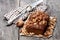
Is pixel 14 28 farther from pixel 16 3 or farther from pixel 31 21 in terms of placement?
pixel 16 3

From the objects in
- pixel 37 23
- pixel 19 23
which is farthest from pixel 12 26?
pixel 37 23

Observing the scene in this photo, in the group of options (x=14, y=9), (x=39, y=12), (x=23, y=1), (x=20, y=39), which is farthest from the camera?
(x=23, y=1)

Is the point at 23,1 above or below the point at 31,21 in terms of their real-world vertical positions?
above

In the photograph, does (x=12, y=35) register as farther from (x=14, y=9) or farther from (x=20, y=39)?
(x=14, y=9)

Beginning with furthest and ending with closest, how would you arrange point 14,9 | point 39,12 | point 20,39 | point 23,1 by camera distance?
point 23,1 < point 14,9 < point 39,12 < point 20,39

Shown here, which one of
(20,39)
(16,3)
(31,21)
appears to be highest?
(16,3)

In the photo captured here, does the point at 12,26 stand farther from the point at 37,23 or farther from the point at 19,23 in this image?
the point at 37,23

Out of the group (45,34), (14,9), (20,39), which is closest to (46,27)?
(45,34)

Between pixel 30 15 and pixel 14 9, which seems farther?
pixel 14 9

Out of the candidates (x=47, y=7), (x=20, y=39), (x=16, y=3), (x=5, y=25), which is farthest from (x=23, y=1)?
(x=20, y=39)
